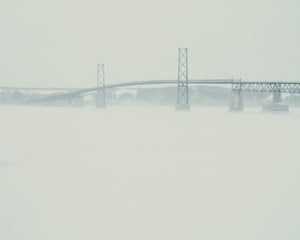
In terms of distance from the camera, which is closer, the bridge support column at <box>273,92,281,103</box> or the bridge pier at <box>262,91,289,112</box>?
the bridge pier at <box>262,91,289,112</box>

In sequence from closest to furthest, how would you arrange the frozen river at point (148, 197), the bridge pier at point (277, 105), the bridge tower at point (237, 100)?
1. the frozen river at point (148, 197)
2. the bridge pier at point (277, 105)
3. the bridge tower at point (237, 100)

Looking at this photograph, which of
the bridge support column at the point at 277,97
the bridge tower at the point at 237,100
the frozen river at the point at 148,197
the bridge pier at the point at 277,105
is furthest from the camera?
the bridge tower at the point at 237,100

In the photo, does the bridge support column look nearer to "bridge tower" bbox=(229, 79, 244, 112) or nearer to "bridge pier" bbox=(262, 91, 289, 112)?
"bridge pier" bbox=(262, 91, 289, 112)

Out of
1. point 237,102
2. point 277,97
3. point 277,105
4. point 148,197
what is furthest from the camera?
point 237,102

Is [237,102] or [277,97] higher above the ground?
[277,97]

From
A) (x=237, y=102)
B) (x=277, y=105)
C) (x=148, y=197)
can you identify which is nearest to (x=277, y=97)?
(x=277, y=105)

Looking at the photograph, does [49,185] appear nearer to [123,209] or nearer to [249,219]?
[123,209]

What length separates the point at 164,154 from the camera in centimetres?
1399

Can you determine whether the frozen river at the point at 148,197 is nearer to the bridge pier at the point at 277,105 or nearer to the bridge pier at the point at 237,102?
the bridge pier at the point at 277,105

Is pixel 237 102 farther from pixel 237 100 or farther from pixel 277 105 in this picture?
pixel 277 105

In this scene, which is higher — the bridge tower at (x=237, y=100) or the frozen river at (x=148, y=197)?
the frozen river at (x=148, y=197)

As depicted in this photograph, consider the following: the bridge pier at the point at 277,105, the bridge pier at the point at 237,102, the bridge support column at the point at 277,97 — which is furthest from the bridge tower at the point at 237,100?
the bridge support column at the point at 277,97

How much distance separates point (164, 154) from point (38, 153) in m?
4.19

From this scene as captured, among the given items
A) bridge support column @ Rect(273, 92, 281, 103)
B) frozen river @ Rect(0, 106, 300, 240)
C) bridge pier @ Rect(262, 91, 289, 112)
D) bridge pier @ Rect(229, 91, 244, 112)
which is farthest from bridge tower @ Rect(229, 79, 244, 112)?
frozen river @ Rect(0, 106, 300, 240)
